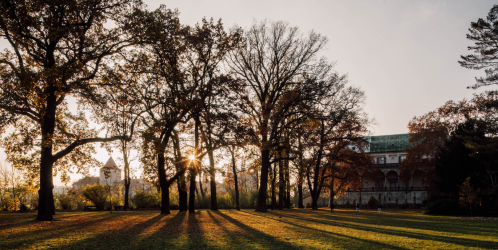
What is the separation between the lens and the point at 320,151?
130 feet

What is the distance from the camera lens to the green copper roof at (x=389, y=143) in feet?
255

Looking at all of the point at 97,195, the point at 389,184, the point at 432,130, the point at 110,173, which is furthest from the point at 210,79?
the point at 389,184

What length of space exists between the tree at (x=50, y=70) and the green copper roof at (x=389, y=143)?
67886mm

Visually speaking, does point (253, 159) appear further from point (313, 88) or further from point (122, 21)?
point (122, 21)

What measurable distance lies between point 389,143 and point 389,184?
32.5 feet

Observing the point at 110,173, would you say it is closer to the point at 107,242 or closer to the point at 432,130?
the point at 107,242

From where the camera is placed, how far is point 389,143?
79.9 metres

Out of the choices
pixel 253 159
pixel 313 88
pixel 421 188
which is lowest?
pixel 421 188

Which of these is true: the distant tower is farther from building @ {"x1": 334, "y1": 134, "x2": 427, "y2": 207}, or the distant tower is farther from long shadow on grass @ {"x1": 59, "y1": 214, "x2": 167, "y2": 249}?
building @ {"x1": 334, "y1": 134, "x2": 427, "y2": 207}

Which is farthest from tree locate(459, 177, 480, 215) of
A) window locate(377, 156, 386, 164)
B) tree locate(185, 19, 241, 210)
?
window locate(377, 156, 386, 164)

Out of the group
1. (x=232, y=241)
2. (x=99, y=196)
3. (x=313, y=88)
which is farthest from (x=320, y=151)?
(x=232, y=241)

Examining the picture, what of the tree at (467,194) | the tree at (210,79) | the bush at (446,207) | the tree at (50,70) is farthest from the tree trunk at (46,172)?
the bush at (446,207)

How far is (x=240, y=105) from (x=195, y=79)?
3722mm

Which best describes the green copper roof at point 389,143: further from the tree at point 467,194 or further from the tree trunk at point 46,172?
the tree trunk at point 46,172
